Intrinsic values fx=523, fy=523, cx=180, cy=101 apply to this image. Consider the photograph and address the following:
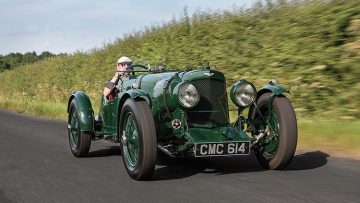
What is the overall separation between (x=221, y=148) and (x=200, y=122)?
0.74 meters

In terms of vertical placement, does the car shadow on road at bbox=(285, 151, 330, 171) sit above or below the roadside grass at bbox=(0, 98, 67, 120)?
below

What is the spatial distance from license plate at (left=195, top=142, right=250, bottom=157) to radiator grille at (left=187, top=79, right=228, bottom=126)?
692 millimetres

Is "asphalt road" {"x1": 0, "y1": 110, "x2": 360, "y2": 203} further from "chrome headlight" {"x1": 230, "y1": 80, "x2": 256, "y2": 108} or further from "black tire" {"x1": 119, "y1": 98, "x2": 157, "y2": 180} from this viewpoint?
"chrome headlight" {"x1": 230, "y1": 80, "x2": 256, "y2": 108}

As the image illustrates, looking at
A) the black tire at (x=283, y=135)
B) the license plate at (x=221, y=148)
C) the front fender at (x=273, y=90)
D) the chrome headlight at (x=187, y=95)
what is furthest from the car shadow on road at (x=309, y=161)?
the chrome headlight at (x=187, y=95)

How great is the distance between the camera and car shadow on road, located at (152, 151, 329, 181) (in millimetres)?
6191

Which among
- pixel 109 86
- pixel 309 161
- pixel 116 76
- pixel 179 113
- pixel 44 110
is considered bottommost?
pixel 309 161

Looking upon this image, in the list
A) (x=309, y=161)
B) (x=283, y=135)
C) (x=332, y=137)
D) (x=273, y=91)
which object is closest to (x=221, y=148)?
(x=283, y=135)

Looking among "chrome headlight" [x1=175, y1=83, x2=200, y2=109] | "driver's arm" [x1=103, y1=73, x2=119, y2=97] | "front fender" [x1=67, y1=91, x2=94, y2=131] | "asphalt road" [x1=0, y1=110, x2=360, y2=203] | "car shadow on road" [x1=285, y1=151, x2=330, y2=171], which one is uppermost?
"driver's arm" [x1=103, y1=73, x2=119, y2=97]

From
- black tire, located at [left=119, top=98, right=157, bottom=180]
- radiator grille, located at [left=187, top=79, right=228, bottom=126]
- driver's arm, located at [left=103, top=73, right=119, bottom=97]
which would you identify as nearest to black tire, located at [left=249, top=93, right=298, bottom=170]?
radiator grille, located at [left=187, top=79, right=228, bottom=126]

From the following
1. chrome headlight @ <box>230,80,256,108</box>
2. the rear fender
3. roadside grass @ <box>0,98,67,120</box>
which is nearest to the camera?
the rear fender

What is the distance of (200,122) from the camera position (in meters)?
6.33

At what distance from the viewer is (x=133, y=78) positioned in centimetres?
761

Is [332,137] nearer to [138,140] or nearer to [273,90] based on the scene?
[273,90]

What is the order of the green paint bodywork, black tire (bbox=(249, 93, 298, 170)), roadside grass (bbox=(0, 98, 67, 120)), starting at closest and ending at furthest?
black tire (bbox=(249, 93, 298, 170)) → the green paint bodywork → roadside grass (bbox=(0, 98, 67, 120))
